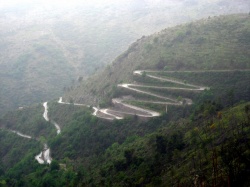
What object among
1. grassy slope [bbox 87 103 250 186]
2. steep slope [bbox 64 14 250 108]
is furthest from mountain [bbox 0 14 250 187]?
steep slope [bbox 64 14 250 108]

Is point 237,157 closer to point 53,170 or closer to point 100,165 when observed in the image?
point 100,165

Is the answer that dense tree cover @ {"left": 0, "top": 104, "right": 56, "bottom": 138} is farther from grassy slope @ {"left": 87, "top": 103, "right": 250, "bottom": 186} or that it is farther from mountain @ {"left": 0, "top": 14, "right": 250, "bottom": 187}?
grassy slope @ {"left": 87, "top": 103, "right": 250, "bottom": 186}

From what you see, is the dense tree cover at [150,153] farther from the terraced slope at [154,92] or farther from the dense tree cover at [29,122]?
the dense tree cover at [29,122]

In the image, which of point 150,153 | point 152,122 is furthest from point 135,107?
point 150,153

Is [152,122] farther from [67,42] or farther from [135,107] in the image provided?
[67,42]

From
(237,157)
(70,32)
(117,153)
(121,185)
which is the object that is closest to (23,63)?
→ (70,32)

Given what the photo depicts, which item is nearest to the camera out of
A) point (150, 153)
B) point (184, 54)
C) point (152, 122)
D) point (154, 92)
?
point (150, 153)
